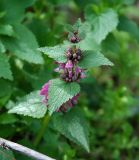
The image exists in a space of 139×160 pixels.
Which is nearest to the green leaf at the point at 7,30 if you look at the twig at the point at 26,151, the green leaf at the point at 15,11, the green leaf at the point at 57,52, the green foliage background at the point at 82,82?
the green foliage background at the point at 82,82

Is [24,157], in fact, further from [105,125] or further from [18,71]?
[105,125]

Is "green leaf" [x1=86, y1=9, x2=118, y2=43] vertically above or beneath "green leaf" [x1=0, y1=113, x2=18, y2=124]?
above

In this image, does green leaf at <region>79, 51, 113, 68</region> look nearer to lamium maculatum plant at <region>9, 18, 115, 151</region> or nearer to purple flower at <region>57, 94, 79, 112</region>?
lamium maculatum plant at <region>9, 18, 115, 151</region>

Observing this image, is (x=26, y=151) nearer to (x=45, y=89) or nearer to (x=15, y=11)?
(x=45, y=89)

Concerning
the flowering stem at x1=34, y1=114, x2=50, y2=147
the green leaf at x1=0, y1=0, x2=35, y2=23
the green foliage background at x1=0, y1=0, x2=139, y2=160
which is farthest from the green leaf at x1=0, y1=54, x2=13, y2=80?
the green leaf at x1=0, y1=0, x2=35, y2=23

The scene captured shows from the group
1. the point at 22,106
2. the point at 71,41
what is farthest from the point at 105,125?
the point at 71,41

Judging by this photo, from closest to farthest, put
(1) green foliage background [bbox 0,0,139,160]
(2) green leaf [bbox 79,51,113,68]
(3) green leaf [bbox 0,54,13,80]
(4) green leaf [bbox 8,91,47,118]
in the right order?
(2) green leaf [bbox 79,51,113,68], (4) green leaf [bbox 8,91,47,118], (3) green leaf [bbox 0,54,13,80], (1) green foliage background [bbox 0,0,139,160]

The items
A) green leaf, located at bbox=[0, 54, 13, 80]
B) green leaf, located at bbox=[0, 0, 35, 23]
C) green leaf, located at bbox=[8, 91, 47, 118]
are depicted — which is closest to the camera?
green leaf, located at bbox=[8, 91, 47, 118]
